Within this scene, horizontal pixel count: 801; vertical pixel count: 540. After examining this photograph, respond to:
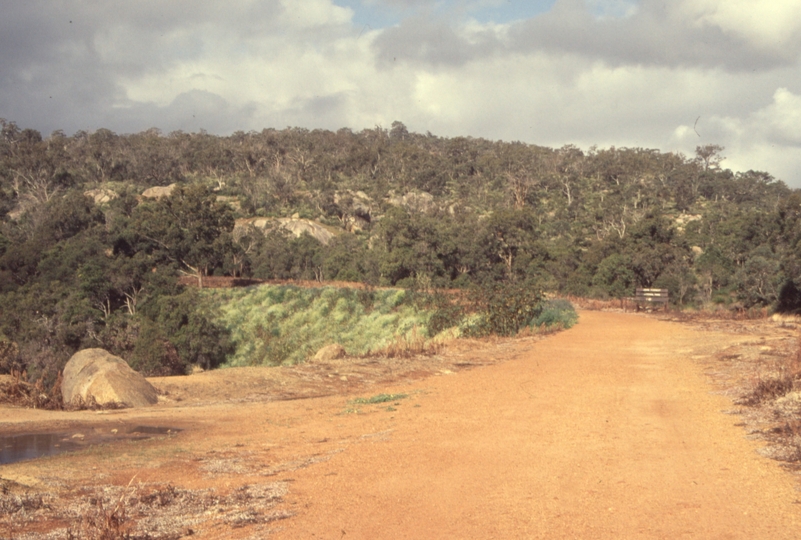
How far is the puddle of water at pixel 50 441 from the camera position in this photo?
28.5ft

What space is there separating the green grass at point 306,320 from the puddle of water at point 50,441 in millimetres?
19298

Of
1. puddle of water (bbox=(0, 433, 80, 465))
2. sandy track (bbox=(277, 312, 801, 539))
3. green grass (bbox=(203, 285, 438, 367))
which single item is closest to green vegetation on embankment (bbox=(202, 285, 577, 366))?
green grass (bbox=(203, 285, 438, 367))

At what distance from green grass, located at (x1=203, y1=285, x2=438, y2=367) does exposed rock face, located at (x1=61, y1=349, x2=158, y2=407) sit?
54.1ft

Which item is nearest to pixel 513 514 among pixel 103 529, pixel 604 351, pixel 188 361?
pixel 103 529

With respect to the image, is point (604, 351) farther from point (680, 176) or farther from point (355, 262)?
point (680, 176)

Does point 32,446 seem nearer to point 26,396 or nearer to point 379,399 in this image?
point 26,396

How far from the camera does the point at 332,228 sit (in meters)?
76.0

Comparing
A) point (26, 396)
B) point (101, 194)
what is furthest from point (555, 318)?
point (101, 194)

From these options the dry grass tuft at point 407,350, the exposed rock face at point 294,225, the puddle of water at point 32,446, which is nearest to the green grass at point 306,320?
the dry grass tuft at point 407,350

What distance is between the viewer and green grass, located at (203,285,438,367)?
104ft

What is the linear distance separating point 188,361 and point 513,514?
2755cm

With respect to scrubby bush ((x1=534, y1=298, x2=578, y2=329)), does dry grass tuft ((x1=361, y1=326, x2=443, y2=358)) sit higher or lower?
lower

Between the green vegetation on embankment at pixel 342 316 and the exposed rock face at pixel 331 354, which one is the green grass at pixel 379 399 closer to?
the exposed rock face at pixel 331 354

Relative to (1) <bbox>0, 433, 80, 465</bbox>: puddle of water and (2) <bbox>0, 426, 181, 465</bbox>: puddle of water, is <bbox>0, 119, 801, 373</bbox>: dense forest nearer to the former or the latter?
(2) <bbox>0, 426, 181, 465</bbox>: puddle of water
